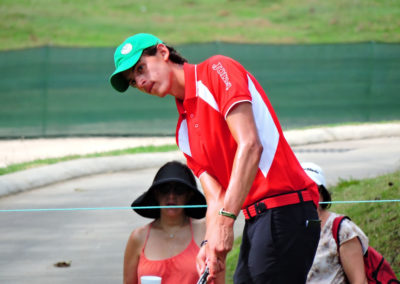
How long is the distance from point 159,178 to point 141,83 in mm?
1527

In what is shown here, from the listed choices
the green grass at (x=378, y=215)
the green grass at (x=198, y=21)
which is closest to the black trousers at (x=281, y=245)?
the green grass at (x=378, y=215)

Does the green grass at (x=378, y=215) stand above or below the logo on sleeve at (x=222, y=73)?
below

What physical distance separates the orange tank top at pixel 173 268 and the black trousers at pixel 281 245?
1410 millimetres

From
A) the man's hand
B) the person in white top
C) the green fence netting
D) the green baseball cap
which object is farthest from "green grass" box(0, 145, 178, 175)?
the man's hand

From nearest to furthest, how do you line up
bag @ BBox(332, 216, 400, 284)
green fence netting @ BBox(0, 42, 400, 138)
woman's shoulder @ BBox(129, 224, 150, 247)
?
1. bag @ BBox(332, 216, 400, 284)
2. woman's shoulder @ BBox(129, 224, 150, 247)
3. green fence netting @ BBox(0, 42, 400, 138)

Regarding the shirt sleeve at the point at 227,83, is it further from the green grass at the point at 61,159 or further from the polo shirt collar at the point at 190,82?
the green grass at the point at 61,159

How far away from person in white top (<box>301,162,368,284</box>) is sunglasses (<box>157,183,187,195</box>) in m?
0.77

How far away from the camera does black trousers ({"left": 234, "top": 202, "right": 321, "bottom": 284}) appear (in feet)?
9.55

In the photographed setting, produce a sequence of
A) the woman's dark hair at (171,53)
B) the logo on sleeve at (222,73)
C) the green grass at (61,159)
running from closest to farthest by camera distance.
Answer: the logo on sleeve at (222,73) → the woman's dark hair at (171,53) → the green grass at (61,159)

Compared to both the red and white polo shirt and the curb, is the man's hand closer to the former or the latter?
the red and white polo shirt

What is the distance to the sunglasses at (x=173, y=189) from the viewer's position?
454 cm

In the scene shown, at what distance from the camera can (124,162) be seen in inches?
468

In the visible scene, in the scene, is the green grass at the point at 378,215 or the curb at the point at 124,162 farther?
the curb at the point at 124,162

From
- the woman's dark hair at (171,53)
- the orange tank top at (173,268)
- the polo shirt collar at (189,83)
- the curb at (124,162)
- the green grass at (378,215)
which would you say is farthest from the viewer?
the curb at (124,162)
